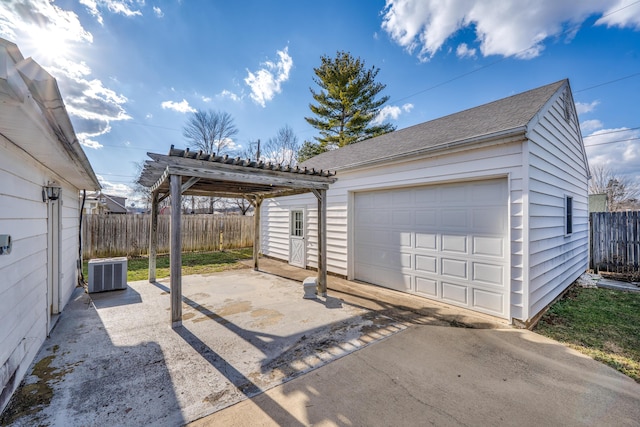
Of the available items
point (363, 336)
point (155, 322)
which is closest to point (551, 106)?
point (363, 336)

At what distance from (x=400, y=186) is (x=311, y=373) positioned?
160 inches

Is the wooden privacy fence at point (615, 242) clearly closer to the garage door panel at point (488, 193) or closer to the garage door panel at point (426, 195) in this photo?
the garage door panel at point (488, 193)

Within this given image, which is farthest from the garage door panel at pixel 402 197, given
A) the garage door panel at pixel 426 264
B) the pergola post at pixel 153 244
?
the pergola post at pixel 153 244

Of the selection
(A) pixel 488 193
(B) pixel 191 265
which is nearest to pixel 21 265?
(B) pixel 191 265

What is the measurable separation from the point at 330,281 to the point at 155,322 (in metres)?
3.80

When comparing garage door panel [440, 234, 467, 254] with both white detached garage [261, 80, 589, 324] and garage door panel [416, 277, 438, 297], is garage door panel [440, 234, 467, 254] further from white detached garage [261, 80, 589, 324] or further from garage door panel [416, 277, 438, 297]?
garage door panel [416, 277, 438, 297]

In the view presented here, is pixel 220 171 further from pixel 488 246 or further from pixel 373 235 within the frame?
pixel 488 246

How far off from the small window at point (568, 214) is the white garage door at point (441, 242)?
112 inches

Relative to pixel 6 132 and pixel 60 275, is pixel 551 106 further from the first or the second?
pixel 60 275

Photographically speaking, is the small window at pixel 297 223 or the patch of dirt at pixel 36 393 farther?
the small window at pixel 297 223

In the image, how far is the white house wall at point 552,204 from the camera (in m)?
4.06

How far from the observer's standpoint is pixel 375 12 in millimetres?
8320

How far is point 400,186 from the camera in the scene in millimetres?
5582

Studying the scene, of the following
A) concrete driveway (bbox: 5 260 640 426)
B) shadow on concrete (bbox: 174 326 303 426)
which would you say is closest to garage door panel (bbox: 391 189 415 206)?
concrete driveway (bbox: 5 260 640 426)
